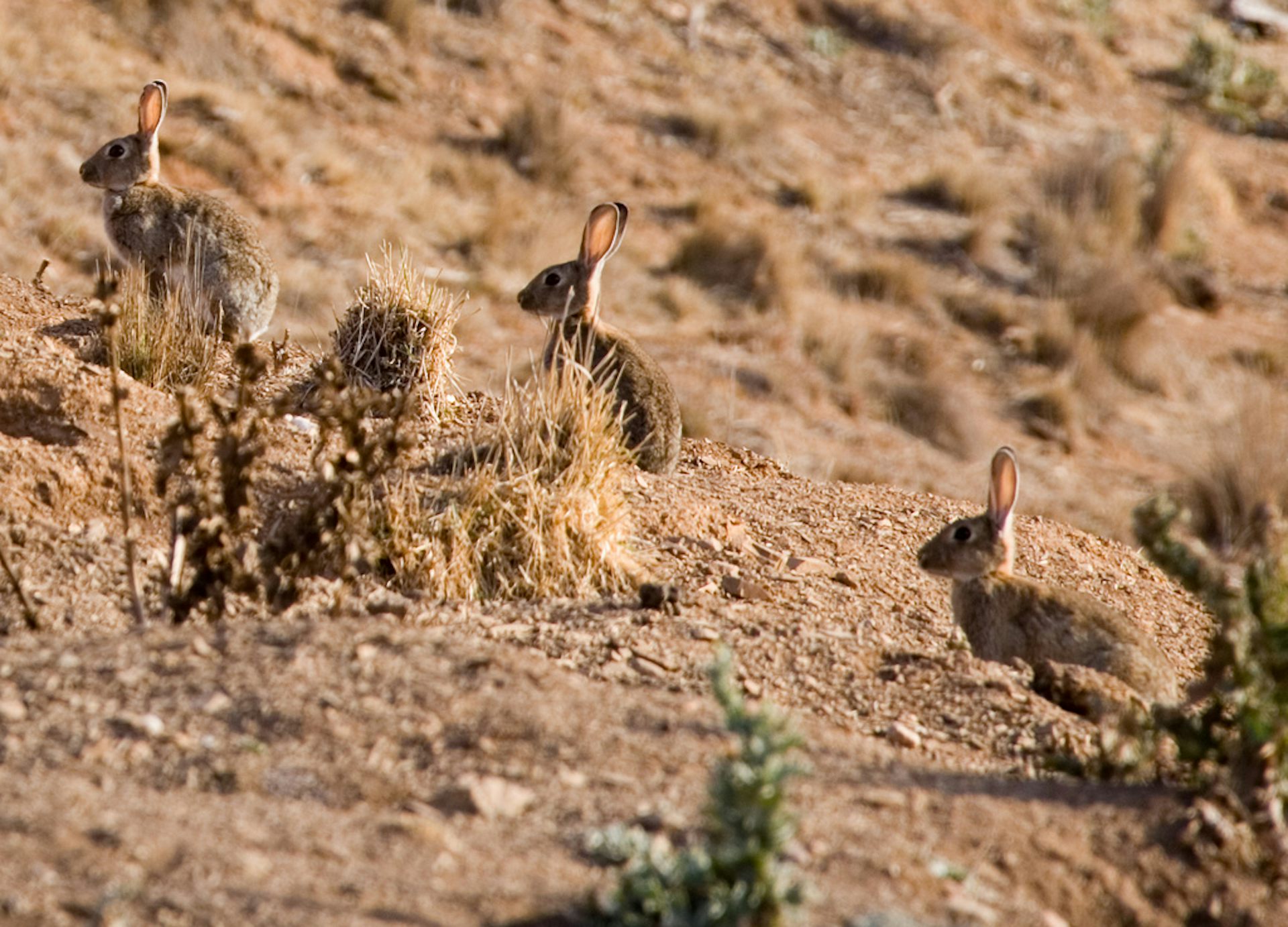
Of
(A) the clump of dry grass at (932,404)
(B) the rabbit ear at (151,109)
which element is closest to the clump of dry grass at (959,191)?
(A) the clump of dry grass at (932,404)

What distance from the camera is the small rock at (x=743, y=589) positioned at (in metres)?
5.96

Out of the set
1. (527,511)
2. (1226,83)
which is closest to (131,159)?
(527,511)

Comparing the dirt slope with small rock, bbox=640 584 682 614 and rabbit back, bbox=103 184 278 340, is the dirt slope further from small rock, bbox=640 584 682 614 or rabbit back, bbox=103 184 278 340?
rabbit back, bbox=103 184 278 340

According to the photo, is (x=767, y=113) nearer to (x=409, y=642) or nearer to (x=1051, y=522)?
(x=1051, y=522)

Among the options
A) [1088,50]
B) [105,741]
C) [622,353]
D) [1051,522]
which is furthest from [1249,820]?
[1088,50]

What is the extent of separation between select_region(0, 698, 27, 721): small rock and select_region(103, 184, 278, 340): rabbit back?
3.46 m

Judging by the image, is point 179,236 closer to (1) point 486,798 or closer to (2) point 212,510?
(2) point 212,510

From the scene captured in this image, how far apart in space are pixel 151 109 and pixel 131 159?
26 cm

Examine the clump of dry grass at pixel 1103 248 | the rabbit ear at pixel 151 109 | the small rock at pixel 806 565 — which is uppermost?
the rabbit ear at pixel 151 109

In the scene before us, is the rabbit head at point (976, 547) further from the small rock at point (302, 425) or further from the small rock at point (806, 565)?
the small rock at point (302, 425)

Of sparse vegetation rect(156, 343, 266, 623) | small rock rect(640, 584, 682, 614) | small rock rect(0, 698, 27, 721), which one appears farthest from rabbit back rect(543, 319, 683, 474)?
small rock rect(0, 698, 27, 721)

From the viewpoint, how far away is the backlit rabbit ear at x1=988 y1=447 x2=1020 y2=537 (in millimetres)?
5918

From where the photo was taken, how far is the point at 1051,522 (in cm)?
825

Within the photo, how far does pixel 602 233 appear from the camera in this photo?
7297 millimetres
